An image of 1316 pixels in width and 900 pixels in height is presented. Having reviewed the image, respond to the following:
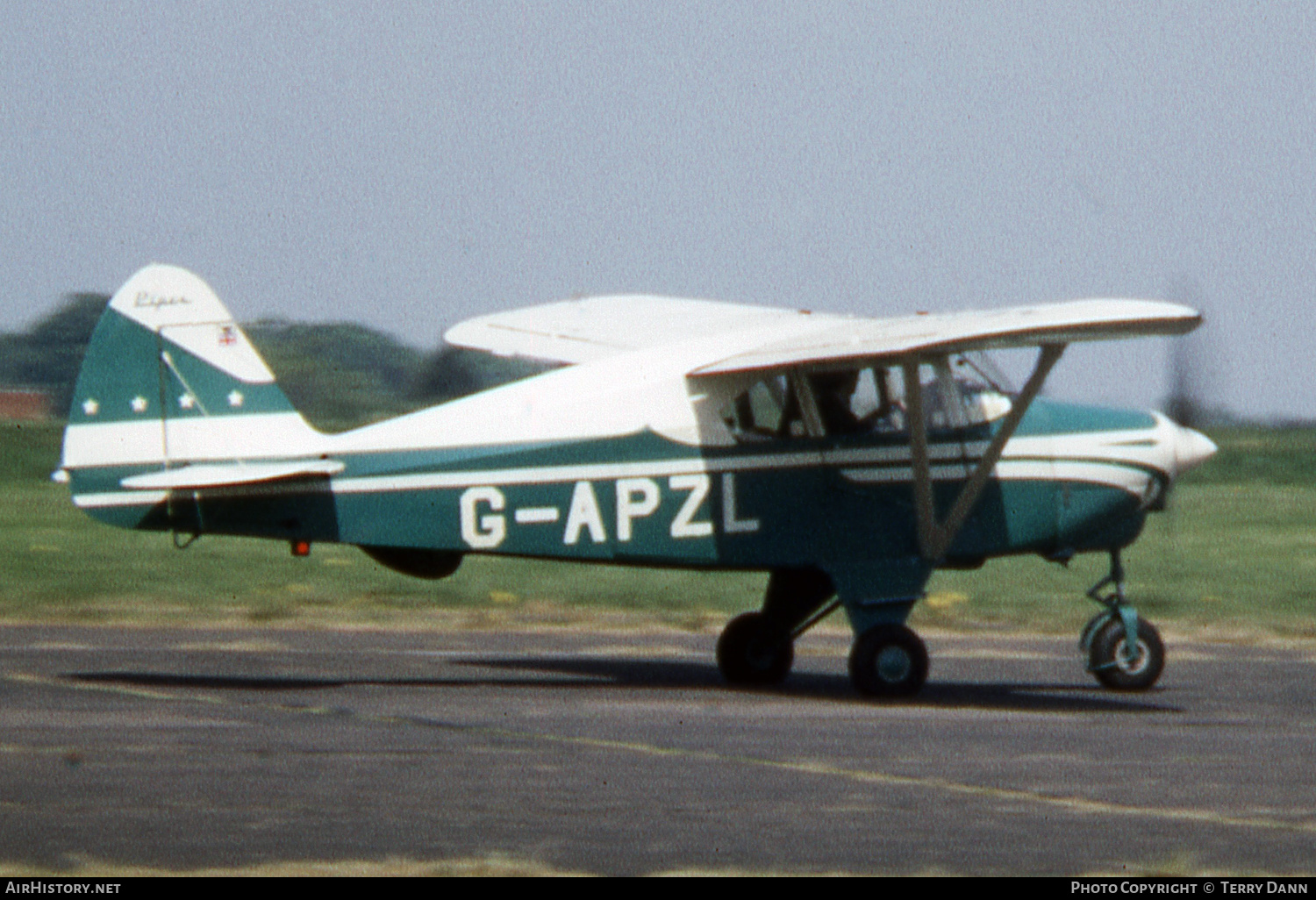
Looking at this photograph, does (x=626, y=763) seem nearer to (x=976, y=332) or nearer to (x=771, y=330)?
(x=976, y=332)

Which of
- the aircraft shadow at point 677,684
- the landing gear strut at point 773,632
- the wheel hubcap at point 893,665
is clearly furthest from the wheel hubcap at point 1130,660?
the landing gear strut at point 773,632

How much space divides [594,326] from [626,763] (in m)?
6.82

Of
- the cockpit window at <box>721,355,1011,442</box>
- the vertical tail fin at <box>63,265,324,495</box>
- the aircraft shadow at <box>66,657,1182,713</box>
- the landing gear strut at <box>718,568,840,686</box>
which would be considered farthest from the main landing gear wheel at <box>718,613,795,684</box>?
the vertical tail fin at <box>63,265,324,495</box>

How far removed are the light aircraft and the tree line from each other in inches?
544

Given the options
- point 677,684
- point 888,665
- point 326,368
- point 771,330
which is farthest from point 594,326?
point 326,368

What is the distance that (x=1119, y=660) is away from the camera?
1388 cm

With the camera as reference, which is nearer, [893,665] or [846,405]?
[893,665]

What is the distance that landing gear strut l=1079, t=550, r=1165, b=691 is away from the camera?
13.8 m

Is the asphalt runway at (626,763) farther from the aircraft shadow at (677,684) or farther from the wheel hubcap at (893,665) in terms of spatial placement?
the wheel hubcap at (893,665)

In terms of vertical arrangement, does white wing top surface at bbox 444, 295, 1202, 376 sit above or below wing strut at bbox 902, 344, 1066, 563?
above

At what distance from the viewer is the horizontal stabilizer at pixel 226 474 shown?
1204 centimetres

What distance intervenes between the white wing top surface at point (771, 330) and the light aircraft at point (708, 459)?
4cm

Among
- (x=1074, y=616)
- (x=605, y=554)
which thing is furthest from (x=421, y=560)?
(x=1074, y=616)

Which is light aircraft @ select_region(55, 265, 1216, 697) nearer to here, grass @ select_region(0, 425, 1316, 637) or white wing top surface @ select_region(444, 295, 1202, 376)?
white wing top surface @ select_region(444, 295, 1202, 376)
